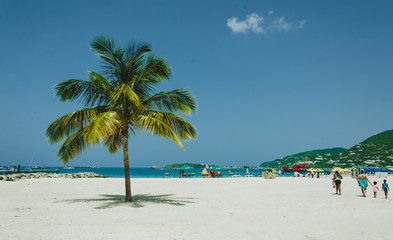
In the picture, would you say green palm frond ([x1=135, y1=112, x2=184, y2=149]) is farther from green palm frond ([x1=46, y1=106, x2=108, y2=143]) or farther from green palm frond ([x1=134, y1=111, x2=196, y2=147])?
green palm frond ([x1=46, y1=106, x2=108, y2=143])

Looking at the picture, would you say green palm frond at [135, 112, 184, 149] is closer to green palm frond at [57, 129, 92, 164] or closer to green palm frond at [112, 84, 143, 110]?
green palm frond at [112, 84, 143, 110]

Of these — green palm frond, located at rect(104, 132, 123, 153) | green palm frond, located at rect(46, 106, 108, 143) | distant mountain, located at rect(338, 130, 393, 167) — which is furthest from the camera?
distant mountain, located at rect(338, 130, 393, 167)

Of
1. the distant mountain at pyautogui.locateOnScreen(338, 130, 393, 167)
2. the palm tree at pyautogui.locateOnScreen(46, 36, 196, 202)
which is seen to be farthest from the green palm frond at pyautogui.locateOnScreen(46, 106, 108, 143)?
the distant mountain at pyautogui.locateOnScreen(338, 130, 393, 167)

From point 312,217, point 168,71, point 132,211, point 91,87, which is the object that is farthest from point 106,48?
point 312,217

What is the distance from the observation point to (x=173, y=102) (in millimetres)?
12312

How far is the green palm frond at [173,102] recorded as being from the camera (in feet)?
39.7

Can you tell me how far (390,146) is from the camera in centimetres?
11762

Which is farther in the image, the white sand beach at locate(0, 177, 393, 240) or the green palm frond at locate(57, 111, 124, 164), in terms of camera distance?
the green palm frond at locate(57, 111, 124, 164)

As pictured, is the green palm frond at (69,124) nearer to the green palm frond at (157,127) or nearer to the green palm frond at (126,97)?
the green palm frond at (126,97)

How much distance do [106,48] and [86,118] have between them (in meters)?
3.11

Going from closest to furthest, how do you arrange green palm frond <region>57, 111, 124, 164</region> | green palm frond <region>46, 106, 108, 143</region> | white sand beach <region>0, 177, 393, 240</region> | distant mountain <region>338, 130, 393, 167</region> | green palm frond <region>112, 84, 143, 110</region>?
1. white sand beach <region>0, 177, 393, 240</region>
2. green palm frond <region>57, 111, 124, 164</region>
3. green palm frond <region>112, 84, 143, 110</region>
4. green palm frond <region>46, 106, 108, 143</region>
5. distant mountain <region>338, 130, 393, 167</region>

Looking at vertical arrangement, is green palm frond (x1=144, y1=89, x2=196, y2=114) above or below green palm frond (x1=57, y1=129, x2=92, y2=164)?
above

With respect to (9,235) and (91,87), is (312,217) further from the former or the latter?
(91,87)

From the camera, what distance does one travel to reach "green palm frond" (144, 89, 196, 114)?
1210 centimetres
